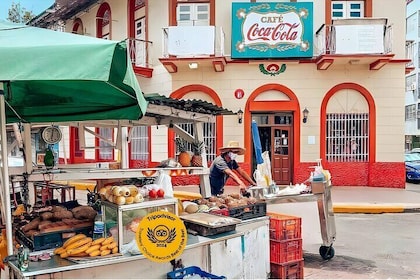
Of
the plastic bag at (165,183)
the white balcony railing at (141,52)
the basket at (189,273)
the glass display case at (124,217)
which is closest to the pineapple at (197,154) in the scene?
the plastic bag at (165,183)

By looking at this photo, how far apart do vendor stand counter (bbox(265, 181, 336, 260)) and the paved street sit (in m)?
0.29

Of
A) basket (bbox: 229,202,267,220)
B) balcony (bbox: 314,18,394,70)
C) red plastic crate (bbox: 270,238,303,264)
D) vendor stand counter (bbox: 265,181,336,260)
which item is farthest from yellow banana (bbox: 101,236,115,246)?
balcony (bbox: 314,18,394,70)

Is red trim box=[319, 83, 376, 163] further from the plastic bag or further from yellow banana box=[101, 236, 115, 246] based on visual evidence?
yellow banana box=[101, 236, 115, 246]

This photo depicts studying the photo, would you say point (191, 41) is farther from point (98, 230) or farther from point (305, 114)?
point (98, 230)

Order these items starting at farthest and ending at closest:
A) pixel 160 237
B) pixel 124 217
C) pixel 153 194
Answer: pixel 153 194
pixel 124 217
pixel 160 237

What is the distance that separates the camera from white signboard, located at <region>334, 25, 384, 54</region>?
492 inches

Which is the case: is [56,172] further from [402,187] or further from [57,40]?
[402,187]

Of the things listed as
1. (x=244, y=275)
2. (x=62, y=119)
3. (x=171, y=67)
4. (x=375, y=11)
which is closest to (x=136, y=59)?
(x=171, y=67)

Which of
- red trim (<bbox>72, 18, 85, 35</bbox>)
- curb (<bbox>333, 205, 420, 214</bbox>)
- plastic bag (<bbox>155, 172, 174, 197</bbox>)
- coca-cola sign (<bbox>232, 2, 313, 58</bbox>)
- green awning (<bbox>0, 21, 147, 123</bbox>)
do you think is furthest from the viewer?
red trim (<bbox>72, 18, 85, 35</bbox>)

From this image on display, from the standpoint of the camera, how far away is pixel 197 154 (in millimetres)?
5695

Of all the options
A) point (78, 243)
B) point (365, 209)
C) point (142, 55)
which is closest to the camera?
point (78, 243)

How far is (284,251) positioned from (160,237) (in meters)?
2.09

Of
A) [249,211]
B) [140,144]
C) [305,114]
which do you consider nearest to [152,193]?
[249,211]

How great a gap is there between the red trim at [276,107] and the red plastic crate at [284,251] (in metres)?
8.88
